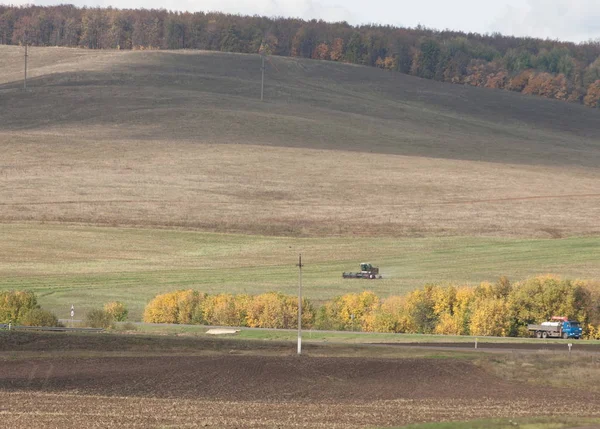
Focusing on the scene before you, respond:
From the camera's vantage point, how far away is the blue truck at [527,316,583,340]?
4912cm

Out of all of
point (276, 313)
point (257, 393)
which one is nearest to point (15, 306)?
point (276, 313)

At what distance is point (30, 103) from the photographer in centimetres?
11869

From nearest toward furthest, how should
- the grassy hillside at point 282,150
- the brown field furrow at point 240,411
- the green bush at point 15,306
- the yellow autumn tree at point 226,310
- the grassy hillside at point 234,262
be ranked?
the brown field furrow at point 240,411 → the green bush at point 15,306 → the yellow autumn tree at point 226,310 → the grassy hillside at point 234,262 → the grassy hillside at point 282,150

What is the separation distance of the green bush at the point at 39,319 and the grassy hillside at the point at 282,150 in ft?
77.2

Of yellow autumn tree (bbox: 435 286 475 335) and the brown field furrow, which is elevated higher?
the brown field furrow

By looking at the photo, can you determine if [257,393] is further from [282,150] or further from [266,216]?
[282,150]

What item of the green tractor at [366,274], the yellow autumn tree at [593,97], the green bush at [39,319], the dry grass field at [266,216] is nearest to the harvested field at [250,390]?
the dry grass field at [266,216]

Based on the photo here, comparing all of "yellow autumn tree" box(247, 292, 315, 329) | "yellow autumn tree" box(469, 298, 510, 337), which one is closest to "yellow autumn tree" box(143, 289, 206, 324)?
"yellow autumn tree" box(247, 292, 315, 329)

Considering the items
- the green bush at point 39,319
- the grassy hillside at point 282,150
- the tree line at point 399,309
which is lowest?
the green bush at point 39,319

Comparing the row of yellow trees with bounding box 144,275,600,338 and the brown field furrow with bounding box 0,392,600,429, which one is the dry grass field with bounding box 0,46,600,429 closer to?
the brown field furrow with bounding box 0,392,600,429

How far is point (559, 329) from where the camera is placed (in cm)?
4919

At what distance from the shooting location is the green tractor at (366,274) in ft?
203

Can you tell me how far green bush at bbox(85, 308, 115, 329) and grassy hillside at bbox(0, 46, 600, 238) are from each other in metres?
23.2

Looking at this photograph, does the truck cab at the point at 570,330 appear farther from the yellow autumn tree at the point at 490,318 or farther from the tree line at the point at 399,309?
the yellow autumn tree at the point at 490,318
